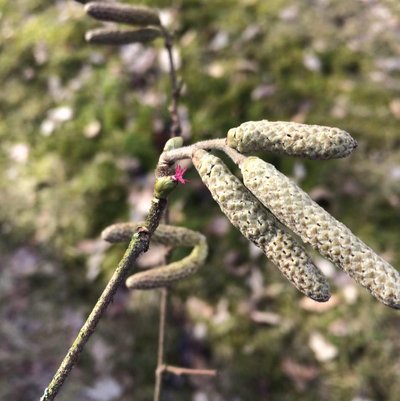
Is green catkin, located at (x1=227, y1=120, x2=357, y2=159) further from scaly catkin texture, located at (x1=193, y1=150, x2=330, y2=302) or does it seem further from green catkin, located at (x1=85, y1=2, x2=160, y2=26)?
green catkin, located at (x1=85, y1=2, x2=160, y2=26)

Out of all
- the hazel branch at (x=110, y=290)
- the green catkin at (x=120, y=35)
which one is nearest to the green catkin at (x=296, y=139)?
the hazel branch at (x=110, y=290)

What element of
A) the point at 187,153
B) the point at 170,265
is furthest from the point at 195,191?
the point at 187,153

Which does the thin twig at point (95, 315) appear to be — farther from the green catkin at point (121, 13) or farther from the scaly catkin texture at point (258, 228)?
the green catkin at point (121, 13)

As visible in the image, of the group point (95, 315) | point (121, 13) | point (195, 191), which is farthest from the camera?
point (195, 191)

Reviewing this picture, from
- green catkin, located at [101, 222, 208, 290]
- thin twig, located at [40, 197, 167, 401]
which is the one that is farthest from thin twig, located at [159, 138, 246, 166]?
green catkin, located at [101, 222, 208, 290]

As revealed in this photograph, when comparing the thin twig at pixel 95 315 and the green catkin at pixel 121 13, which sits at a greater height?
the green catkin at pixel 121 13

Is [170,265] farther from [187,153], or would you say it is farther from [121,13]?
[121,13]
